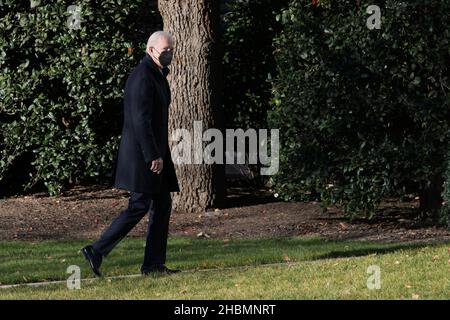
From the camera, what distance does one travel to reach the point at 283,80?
41.3 feet

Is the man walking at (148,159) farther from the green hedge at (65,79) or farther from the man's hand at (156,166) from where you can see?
the green hedge at (65,79)

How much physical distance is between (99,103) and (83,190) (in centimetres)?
177

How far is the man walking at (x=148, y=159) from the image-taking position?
9016 mm

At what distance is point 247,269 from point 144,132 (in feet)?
4.96

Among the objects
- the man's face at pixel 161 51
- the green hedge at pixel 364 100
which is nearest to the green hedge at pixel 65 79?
the green hedge at pixel 364 100

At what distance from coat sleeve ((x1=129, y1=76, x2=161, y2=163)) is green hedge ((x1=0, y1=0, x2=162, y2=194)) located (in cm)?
535

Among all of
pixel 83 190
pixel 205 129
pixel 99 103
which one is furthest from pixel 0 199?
pixel 205 129

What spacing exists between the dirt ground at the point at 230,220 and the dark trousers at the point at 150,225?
2.82 m

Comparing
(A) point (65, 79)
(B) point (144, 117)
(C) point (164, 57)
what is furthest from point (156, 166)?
(A) point (65, 79)

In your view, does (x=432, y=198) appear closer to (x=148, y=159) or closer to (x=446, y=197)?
(x=446, y=197)

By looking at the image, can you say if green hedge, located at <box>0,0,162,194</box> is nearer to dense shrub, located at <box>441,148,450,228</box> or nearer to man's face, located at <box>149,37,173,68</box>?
dense shrub, located at <box>441,148,450,228</box>

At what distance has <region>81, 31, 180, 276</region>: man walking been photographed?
902 cm
